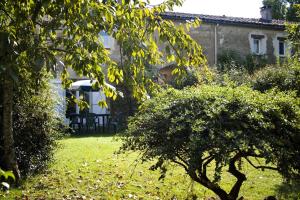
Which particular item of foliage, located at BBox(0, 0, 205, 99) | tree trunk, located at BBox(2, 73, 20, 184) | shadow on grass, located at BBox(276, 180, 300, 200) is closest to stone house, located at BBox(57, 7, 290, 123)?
tree trunk, located at BBox(2, 73, 20, 184)

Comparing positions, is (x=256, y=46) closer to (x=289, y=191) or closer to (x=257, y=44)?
(x=257, y=44)

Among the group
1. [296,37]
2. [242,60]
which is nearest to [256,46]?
[242,60]

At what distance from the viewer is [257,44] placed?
29.5 metres

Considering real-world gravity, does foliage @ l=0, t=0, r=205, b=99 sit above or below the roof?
below

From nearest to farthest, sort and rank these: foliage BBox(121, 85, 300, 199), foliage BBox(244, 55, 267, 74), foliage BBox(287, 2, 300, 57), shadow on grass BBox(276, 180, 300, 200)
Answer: foliage BBox(121, 85, 300, 199) → shadow on grass BBox(276, 180, 300, 200) → foliage BBox(287, 2, 300, 57) → foliage BBox(244, 55, 267, 74)

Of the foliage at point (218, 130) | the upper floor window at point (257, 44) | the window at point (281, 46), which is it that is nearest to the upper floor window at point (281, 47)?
the window at point (281, 46)

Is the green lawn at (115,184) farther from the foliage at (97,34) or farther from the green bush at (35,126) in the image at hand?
the foliage at (97,34)

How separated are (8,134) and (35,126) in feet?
3.36

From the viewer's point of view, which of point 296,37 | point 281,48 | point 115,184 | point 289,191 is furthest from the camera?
point 281,48

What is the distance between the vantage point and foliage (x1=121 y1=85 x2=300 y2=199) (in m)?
4.78

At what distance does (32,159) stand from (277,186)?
5.23 meters

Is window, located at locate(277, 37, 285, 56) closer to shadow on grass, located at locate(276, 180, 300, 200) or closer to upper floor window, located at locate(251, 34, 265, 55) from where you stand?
upper floor window, located at locate(251, 34, 265, 55)

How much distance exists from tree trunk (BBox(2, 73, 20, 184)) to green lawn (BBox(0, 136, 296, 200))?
1.54 ft

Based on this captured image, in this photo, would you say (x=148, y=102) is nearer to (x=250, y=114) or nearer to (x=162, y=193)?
(x=250, y=114)
